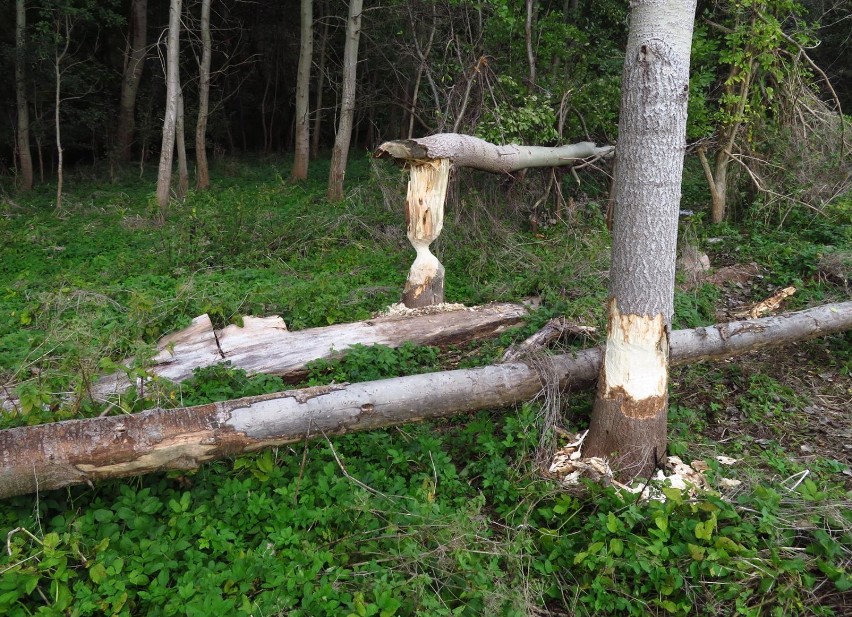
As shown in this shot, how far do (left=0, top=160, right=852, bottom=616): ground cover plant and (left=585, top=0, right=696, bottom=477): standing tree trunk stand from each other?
44 centimetres

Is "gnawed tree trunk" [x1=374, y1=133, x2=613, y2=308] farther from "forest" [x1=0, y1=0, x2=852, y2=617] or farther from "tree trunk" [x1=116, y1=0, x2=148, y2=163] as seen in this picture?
"tree trunk" [x1=116, y1=0, x2=148, y2=163]

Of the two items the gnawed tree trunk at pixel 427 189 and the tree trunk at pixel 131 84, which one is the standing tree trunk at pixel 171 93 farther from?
the gnawed tree trunk at pixel 427 189

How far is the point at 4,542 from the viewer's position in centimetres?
305

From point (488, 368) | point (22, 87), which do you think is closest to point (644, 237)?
point (488, 368)

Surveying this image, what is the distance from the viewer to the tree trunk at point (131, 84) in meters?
17.1

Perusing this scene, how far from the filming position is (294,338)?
5.36 metres

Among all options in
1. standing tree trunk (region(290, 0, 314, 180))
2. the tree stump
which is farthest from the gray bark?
standing tree trunk (region(290, 0, 314, 180))

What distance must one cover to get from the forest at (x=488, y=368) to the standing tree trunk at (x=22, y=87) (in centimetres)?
532

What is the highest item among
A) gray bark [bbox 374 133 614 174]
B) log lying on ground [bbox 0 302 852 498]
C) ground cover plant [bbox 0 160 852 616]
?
gray bark [bbox 374 133 614 174]

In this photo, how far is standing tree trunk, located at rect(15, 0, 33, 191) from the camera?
44.5 ft

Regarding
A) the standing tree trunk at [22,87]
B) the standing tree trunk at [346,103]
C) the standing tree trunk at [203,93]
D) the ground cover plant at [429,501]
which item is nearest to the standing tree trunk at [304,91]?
the standing tree trunk at [203,93]

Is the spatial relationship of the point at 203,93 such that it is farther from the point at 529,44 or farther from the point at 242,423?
A: the point at 242,423

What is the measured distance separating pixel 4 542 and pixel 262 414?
1412mm

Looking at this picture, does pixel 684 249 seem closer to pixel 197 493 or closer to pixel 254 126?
pixel 197 493
